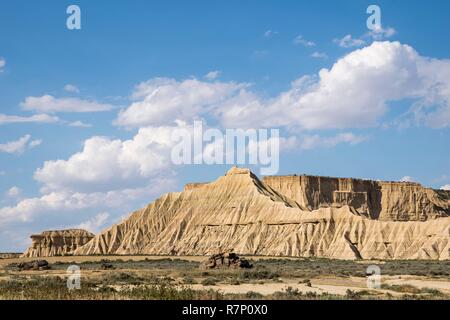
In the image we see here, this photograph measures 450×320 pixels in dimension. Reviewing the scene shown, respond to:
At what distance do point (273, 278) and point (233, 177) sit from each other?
8176 centimetres

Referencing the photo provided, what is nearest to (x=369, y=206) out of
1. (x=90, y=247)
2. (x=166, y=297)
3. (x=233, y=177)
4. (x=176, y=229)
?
(x=233, y=177)

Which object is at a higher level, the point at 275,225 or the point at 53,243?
the point at 275,225

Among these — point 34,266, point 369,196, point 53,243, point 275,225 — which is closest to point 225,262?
point 34,266

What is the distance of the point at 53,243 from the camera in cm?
13900

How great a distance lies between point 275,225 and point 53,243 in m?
57.5

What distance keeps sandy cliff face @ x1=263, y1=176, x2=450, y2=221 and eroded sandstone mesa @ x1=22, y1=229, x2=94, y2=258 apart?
4253 cm

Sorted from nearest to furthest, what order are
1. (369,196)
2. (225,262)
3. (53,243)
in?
(225,262) < (53,243) < (369,196)

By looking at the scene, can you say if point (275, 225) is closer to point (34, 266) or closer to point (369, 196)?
point (369, 196)

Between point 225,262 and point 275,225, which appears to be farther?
point 275,225

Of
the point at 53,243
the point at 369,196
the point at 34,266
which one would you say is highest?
the point at 369,196

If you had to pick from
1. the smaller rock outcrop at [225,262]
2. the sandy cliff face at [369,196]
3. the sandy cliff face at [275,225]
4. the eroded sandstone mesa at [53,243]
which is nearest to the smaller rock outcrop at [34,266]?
the smaller rock outcrop at [225,262]

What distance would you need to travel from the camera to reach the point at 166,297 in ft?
66.6

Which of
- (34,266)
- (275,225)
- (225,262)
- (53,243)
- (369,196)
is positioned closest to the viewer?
(225,262)

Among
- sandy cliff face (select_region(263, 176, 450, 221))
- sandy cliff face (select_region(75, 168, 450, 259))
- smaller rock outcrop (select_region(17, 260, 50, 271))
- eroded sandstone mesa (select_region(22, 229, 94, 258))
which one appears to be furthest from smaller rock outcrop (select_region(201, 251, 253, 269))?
eroded sandstone mesa (select_region(22, 229, 94, 258))
